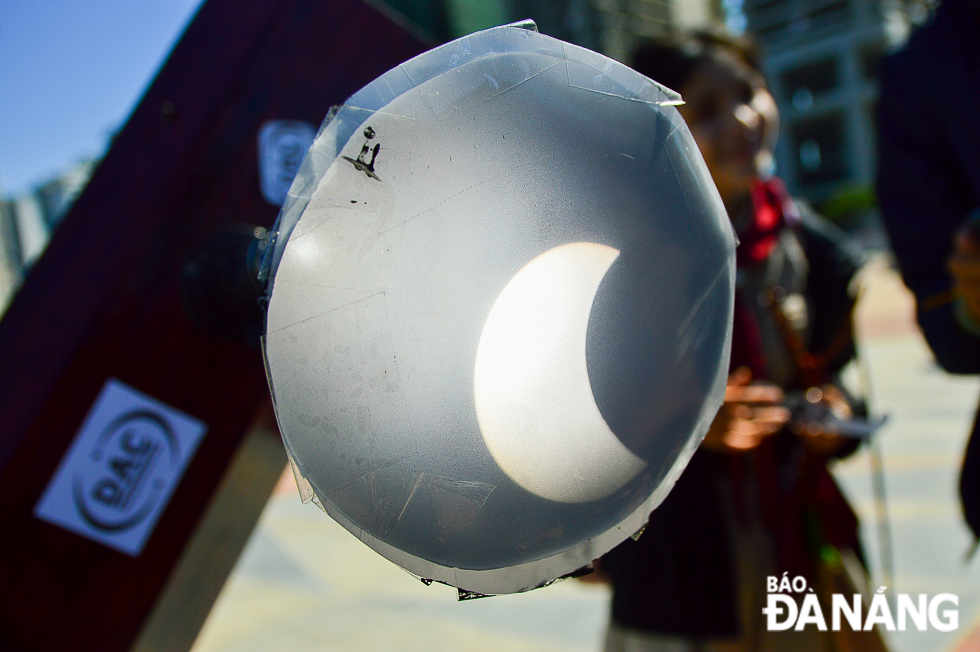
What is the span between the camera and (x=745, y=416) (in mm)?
977

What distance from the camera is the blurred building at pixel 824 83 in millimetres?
25562

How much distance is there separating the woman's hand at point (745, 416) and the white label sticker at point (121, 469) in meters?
0.73

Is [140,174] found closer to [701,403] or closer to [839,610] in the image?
[701,403]

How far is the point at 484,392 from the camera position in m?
0.33

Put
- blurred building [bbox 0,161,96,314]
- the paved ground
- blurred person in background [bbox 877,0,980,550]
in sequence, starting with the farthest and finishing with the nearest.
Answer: the paved ground < blurred person in background [bbox 877,0,980,550] < blurred building [bbox 0,161,96,314]

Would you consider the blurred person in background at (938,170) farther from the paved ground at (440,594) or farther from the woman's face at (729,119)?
the paved ground at (440,594)

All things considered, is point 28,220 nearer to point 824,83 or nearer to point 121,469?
point 121,469

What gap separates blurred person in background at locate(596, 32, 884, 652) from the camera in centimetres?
98

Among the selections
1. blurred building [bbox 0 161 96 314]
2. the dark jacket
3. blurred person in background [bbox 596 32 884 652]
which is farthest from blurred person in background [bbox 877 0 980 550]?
blurred building [bbox 0 161 96 314]

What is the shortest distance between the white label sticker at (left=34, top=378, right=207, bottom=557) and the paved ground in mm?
1148

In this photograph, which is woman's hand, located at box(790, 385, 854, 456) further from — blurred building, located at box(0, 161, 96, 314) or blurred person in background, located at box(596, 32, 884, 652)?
blurred building, located at box(0, 161, 96, 314)

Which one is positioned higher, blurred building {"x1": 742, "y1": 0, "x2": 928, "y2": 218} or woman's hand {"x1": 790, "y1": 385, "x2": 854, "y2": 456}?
blurred building {"x1": 742, "y1": 0, "x2": 928, "y2": 218}

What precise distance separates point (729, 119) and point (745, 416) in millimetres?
431

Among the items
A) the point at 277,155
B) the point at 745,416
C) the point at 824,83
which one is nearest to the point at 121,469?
the point at 277,155
